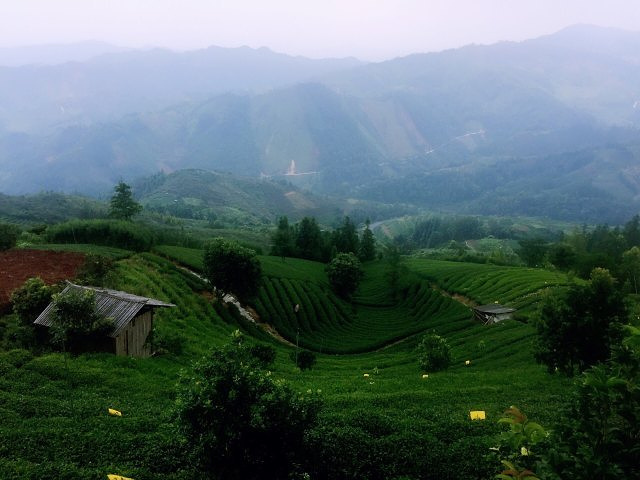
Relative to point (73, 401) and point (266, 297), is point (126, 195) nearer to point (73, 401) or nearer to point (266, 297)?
point (266, 297)

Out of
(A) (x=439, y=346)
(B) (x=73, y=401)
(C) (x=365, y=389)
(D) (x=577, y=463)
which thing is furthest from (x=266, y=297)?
(D) (x=577, y=463)

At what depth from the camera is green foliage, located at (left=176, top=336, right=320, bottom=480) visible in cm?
1187

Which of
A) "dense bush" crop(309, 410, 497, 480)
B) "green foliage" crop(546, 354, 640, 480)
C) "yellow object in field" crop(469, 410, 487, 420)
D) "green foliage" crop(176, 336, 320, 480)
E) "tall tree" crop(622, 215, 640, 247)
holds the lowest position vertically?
"tall tree" crop(622, 215, 640, 247)

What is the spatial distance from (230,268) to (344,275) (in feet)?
98.4

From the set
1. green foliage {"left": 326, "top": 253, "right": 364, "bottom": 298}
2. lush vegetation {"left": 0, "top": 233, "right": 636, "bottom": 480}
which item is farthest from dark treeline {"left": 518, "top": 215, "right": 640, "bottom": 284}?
lush vegetation {"left": 0, "top": 233, "right": 636, "bottom": 480}

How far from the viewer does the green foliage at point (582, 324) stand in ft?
81.8

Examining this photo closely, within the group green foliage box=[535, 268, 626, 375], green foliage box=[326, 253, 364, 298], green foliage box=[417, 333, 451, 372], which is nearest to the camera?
green foliage box=[535, 268, 626, 375]

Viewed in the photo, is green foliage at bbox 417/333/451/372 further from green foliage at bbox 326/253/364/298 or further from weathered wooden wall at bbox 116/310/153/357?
green foliage at bbox 326/253/364/298

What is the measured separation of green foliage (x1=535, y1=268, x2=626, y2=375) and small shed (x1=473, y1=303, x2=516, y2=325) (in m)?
31.3

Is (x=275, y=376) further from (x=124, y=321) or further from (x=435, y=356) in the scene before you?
(x=435, y=356)

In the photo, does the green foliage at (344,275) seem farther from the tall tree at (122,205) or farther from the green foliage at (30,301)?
the tall tree at (122,205)

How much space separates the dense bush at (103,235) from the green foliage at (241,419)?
5748 cm

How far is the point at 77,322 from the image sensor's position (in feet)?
89.4

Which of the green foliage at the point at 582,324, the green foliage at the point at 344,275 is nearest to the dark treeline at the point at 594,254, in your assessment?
the green foliage at the point at 344,275
